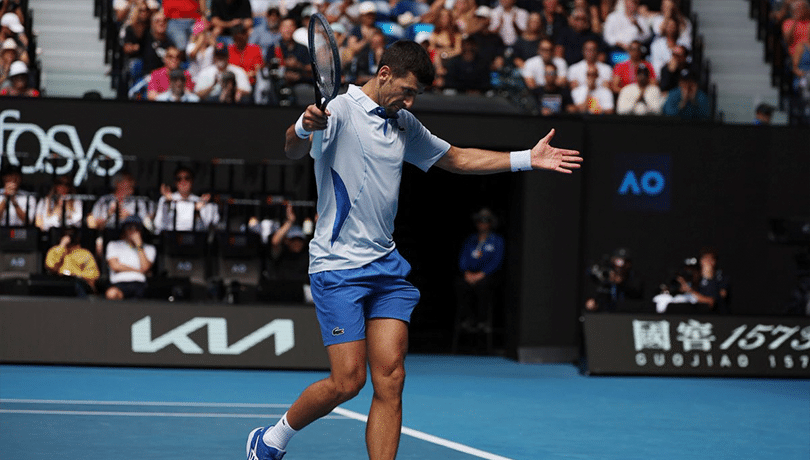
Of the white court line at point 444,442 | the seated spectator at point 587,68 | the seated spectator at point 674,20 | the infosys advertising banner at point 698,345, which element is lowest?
the infosys advertising banner at point 698,345

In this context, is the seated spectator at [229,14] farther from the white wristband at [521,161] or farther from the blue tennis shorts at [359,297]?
the blue tennis shorts at [359,297]

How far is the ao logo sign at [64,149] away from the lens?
1545cm

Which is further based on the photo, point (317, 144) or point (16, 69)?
point (16, 69)

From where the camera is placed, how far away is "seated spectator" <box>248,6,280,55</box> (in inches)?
652

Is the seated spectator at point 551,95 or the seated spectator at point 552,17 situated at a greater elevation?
the seated spectator at point 552,17

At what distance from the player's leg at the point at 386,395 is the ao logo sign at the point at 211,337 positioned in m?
8.12

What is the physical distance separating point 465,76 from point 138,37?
4.31 meters

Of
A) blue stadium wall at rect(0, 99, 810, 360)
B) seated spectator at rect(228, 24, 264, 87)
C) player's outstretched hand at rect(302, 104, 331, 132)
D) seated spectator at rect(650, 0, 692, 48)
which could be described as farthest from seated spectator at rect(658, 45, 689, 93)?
player's outstretched hand at rect(302, 104, 331, 132)

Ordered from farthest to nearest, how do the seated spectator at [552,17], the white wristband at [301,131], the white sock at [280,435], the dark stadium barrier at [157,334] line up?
the seated spectator at [552,17]
the dark stadium barrier at [157,334]
the white sock at [280,435]
the white wristband at [301,131]

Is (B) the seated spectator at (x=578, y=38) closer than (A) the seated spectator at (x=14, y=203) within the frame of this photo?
No

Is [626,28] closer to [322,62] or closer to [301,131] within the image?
[322,62]

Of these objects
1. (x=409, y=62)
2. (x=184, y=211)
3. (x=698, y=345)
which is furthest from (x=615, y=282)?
(x=409, y=62)

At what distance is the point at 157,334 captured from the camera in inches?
542

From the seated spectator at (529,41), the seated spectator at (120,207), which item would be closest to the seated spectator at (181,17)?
the seated spectator at (120,207)
